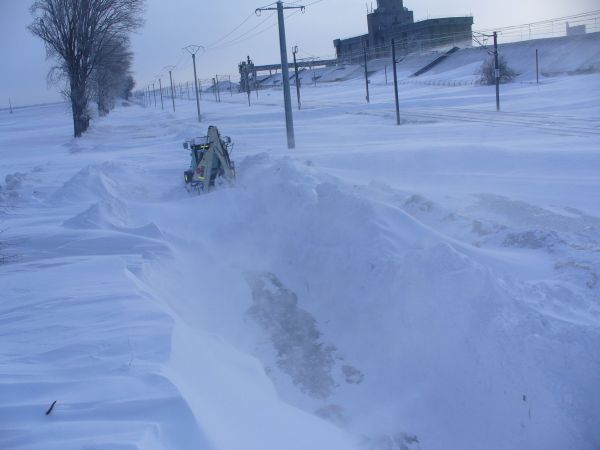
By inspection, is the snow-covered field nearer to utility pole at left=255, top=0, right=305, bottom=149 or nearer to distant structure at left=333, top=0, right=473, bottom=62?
utility pole at left=255, top=0, right=305, bottom=149

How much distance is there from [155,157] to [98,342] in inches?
747

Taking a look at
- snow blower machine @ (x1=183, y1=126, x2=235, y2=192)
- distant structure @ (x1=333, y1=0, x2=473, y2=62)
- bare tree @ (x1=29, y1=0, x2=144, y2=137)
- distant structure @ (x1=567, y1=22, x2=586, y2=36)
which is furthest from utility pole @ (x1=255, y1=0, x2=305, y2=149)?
distant structure @ (x1=333, y1=0, x2=473, y2=62)

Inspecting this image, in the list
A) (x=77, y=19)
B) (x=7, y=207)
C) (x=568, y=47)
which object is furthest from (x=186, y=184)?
(x=568, y=47)

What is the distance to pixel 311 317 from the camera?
808cm

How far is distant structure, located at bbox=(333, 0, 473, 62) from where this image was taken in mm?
86750

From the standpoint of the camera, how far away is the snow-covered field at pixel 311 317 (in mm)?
4836

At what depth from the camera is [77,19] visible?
136 ft

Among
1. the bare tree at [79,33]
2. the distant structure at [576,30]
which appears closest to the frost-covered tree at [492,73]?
the distant structure at [576,30]

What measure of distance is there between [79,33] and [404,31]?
56.6m

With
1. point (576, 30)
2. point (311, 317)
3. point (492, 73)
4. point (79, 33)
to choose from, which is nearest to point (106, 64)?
point (79, 33)

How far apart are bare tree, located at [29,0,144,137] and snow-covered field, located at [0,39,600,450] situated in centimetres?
3096

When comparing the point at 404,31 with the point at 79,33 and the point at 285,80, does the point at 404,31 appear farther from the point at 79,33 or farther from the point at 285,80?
the point at 285,80

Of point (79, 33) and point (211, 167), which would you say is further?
point (79, 33)

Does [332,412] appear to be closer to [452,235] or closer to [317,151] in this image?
[452,235]
